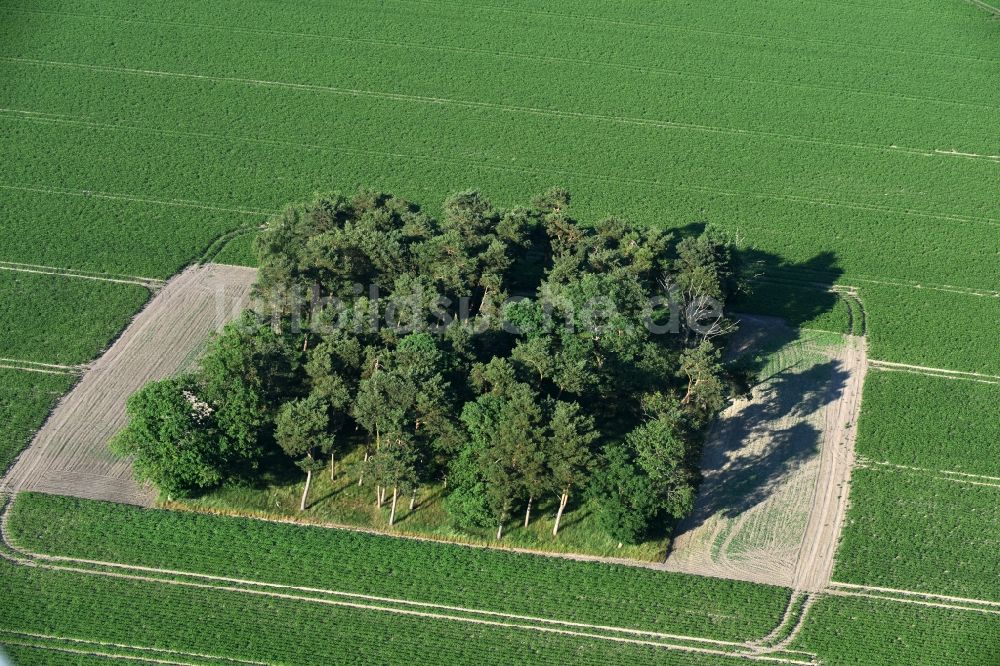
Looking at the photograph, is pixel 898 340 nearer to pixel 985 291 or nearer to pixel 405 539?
pixel 985 291

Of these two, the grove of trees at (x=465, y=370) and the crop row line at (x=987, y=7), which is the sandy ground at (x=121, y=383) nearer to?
the grove of trees at (x=465, y=370)

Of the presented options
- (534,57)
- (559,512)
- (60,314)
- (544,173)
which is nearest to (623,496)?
(559,512)

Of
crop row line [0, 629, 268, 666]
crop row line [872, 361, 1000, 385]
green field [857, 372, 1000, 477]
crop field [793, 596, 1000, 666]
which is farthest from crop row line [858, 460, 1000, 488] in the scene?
crop row line [0, 629, 268, 666]

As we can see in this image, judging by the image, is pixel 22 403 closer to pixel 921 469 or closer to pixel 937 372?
pixel 921 469

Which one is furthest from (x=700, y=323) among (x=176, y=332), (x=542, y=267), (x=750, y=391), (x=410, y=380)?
(x=176, y=332)

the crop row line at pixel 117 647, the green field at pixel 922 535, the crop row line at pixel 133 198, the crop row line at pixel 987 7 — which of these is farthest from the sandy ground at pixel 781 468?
the crop row line at pixel 987 7
